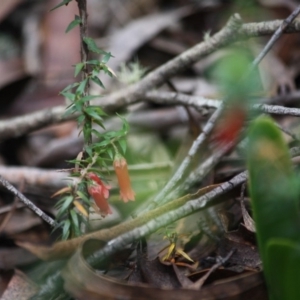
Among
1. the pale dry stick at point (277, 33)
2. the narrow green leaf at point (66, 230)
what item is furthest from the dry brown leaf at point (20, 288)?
the pale dry stick at point (277, 33)

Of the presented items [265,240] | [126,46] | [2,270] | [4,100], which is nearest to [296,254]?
[265,240]

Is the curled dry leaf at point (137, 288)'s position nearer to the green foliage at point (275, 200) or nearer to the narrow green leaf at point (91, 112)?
the green foliage at point (275, 200)

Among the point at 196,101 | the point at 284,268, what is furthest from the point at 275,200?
the point at 196,101

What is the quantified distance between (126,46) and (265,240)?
2.23 meters

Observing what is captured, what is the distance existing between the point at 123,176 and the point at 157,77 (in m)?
0.76

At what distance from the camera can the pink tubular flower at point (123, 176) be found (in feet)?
4.65

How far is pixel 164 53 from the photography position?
122 inches

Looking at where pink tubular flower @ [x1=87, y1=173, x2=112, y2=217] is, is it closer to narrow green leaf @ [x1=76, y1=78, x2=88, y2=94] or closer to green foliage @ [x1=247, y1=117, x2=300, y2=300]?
narrow green leaf @ [x1=76, y1=78, x2=88, y2=94]

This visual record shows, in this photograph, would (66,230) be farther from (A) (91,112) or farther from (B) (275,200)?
(B) (275,200)

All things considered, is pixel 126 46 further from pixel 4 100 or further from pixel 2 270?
pixel 2 270

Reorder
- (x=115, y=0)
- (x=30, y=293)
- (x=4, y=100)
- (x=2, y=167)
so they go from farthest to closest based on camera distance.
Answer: (x=115, y=0)
(x=4, y=100)
(x=2, y=167)
(x=30, y=293)

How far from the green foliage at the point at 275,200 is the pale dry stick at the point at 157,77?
823 mm

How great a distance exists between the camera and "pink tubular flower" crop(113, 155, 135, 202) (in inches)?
55.7

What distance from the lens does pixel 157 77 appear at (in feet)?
7.00
